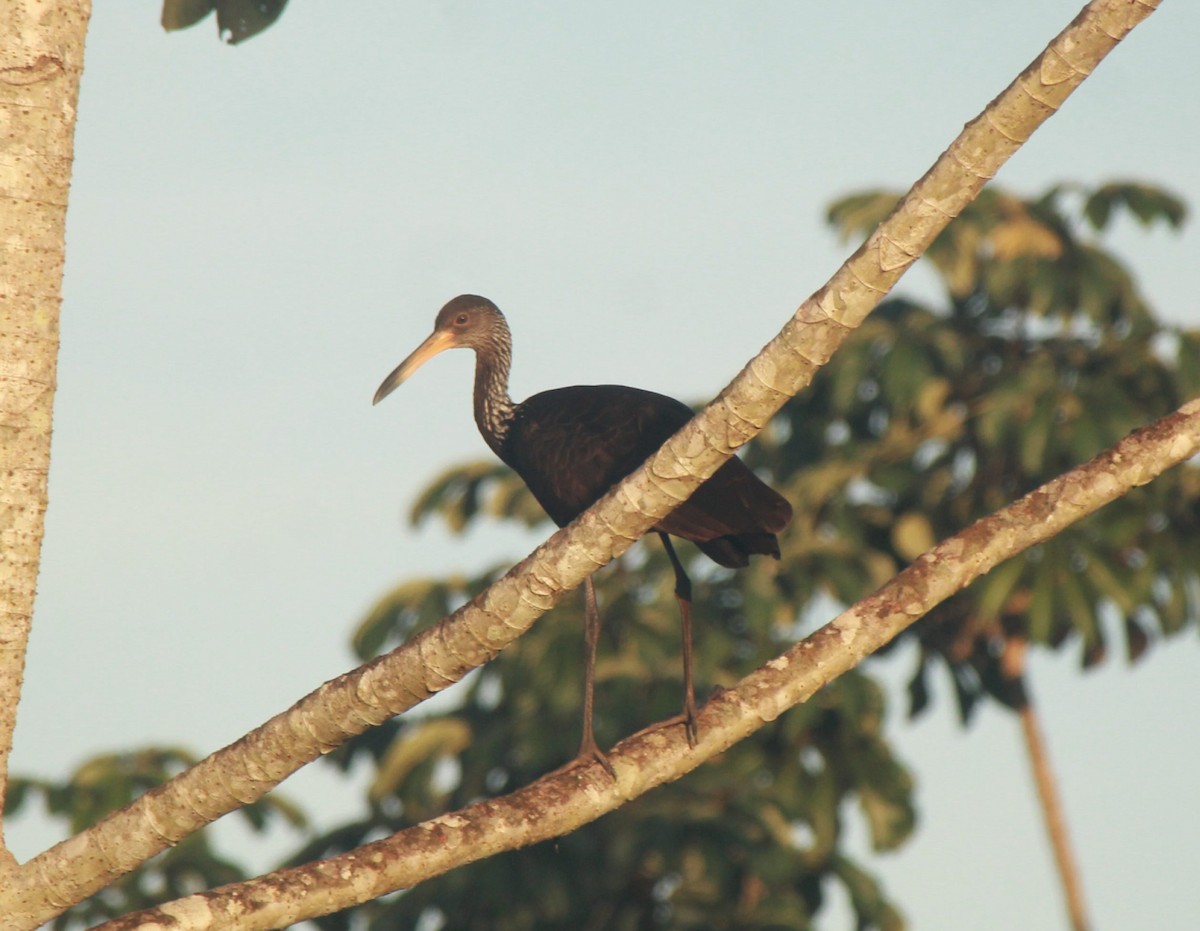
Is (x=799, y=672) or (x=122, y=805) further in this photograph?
(x=122, y=805)

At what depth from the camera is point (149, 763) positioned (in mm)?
7406

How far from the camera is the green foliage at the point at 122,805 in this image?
7.18 meters

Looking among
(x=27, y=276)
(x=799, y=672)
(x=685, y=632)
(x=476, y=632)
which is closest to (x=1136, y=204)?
(x=685, y=632)

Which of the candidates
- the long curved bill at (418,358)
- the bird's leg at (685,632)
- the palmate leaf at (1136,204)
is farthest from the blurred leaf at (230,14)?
the palmate leaf at (1136,204)

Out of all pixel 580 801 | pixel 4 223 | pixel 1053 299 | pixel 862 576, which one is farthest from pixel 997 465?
pixel 4 223

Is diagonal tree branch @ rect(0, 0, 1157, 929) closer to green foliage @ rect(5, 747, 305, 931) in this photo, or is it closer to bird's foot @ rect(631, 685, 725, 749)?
bird's foot @ rect(631, 685, 725, 749)

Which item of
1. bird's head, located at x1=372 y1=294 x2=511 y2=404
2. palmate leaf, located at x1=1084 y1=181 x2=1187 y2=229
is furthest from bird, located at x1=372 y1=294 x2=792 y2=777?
palmate leaf, located at x1=1084 y1=181 x2=1187 y2=229

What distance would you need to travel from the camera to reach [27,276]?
447 cm

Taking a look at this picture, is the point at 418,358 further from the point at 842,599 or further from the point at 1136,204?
the point at 1136,204

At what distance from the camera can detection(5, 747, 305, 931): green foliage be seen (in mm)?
7180

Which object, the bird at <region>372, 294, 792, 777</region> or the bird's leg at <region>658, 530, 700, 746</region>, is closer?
the bird's leg at <region>658, 530, 700, 746</region>

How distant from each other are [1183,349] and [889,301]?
2238mm

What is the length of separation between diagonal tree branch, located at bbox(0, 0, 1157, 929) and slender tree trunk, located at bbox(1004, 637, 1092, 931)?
6387 mm

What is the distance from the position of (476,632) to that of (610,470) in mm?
1936
